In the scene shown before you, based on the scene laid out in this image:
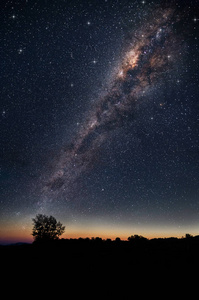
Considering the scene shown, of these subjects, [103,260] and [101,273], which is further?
[103,260]

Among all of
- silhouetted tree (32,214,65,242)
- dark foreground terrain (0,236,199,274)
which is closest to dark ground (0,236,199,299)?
dark foreground terrain (0,236,199,274)

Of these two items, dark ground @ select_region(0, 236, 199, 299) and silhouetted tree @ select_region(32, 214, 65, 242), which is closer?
dark ground @ select_region(0, 236, 199, 299)

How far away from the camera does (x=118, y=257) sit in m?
8.39

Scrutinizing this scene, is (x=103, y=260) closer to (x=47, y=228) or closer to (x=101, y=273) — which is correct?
(x=101, y=273)

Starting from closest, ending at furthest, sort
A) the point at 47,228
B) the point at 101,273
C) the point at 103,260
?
1. the point at 101,273
2. the point at 103,260
3. the point at 47,228

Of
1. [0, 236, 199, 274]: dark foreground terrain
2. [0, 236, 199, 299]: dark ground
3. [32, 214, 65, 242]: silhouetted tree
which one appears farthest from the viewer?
[32, 214, 65, 242]: silhouetted tree

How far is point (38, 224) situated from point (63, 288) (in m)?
28.1

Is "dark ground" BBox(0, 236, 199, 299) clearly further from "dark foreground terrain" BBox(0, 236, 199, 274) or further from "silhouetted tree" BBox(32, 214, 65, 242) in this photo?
"silhouetted tree" BBox(32, 214, 65, 242)

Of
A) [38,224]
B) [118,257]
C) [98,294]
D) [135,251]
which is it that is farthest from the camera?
[38,224]

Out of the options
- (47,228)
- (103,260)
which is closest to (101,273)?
(103,260)

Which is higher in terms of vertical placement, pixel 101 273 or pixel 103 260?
pixel 103 260

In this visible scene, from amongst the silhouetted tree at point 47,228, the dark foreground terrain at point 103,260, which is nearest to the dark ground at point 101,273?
the dark foreground terrain at point 103,260

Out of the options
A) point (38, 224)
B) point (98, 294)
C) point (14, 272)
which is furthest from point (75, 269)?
point (38, 224)

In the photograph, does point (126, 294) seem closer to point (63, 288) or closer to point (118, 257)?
point (63, 288)
